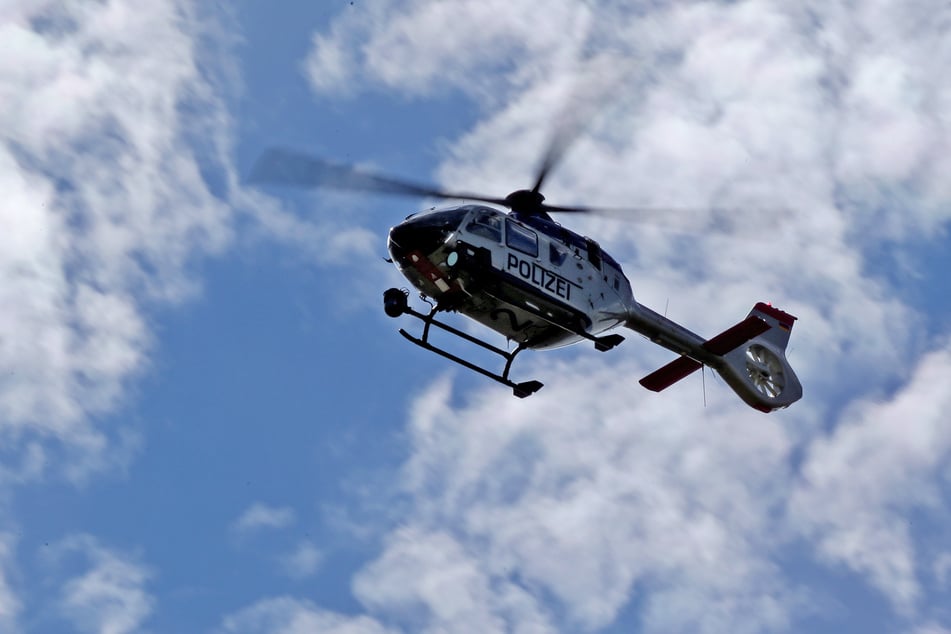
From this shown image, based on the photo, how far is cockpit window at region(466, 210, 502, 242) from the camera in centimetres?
2388

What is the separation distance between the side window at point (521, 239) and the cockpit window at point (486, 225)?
190 mm

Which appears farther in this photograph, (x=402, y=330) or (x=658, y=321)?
(x=658, y=321)

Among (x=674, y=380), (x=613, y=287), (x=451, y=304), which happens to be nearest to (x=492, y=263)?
(x=451, y=304)

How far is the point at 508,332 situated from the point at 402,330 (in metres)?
2.15

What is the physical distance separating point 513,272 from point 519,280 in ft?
0.59

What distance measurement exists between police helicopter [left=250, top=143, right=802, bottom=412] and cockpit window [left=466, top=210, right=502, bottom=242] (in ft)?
0.08

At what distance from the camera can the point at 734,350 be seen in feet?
92.9

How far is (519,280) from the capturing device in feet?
79.2

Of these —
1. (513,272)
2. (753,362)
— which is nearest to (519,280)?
(513,272)

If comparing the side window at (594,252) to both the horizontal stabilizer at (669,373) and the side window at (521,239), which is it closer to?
the side window at (521,239)

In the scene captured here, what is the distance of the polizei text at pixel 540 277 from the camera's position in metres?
24.2

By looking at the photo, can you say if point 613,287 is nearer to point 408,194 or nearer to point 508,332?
point 508,332

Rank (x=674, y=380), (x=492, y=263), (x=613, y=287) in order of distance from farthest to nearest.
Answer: (x=674, y=380) → (x=613, y=287) → (x=492, y=263)

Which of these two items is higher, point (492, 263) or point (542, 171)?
point (542, 171)
